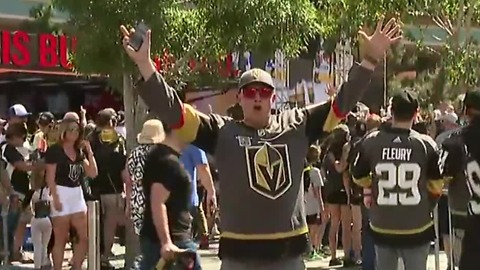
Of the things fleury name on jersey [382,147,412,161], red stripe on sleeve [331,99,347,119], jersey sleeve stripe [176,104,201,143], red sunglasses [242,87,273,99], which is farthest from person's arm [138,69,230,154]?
fleury name on jersey [382,147,412,161]

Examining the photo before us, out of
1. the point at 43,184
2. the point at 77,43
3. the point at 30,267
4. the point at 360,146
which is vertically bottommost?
the point at 30,267

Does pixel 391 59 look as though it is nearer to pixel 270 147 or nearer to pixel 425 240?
pixel 425 240

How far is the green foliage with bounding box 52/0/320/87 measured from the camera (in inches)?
422

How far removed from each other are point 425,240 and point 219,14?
448 cm

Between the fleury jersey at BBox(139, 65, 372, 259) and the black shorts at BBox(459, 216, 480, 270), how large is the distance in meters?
1.63

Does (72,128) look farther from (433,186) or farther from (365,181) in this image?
(433,186)

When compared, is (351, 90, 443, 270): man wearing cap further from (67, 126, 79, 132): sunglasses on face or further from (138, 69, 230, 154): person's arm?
(67, 126, 79, 132): sunglasses on face

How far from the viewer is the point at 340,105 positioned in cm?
529

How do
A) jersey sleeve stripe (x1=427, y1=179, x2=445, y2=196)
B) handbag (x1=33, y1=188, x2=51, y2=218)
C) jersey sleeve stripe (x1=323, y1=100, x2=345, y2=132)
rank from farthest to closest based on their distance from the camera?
1. handbag (x1=33, y1=188, x2=51, y2=218)
2. jersey sleeve stripe (x1=427, y1=179, x2=445, y2=196)
3. jersey sleeve stripe (x1=323, y1=100, x2=345, y2=132)

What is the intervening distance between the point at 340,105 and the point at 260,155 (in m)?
0.50

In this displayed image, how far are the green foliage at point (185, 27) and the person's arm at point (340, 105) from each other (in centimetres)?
547

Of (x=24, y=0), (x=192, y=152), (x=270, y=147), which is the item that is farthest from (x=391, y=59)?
(x=270, y=147)

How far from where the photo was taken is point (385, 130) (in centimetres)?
757

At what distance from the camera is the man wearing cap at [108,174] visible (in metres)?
11.5
